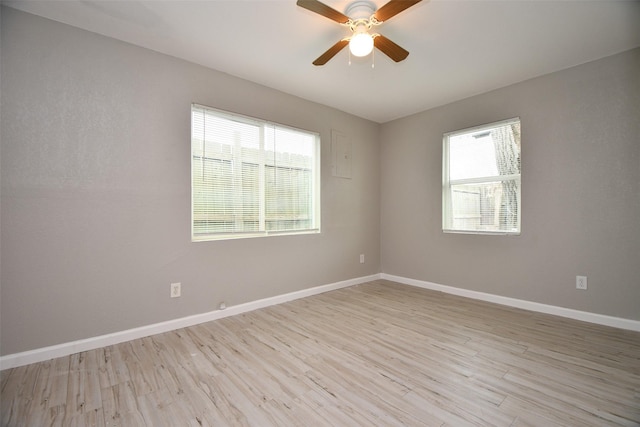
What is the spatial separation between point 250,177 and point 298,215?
2.73 ft

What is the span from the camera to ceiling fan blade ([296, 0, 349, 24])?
1.78 m

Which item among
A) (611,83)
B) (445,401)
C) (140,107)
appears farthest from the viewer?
(611,83)

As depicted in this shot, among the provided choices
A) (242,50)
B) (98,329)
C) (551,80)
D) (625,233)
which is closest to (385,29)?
(242,50)

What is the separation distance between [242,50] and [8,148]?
1.92 metres

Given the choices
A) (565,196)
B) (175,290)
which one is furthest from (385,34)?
(175,290)

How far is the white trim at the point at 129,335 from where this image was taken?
2.05 metres

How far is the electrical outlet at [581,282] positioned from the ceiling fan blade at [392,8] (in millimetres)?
3031

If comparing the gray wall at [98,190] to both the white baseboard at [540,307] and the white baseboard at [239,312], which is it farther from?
the white baseboard at [540,307]

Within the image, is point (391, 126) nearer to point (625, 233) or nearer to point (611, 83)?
point (611, 83)

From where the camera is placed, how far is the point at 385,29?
2.36 metres

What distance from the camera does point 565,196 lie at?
297 centimetres

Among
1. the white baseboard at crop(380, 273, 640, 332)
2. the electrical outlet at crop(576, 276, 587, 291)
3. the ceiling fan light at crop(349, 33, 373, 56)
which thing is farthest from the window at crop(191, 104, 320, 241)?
the electrical outlet at crop(576, 276, 587, 291)

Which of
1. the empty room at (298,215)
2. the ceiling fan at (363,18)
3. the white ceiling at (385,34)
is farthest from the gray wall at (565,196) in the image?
the ceiling fan at (363,18)

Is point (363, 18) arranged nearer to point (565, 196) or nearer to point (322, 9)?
point (322, 9)
